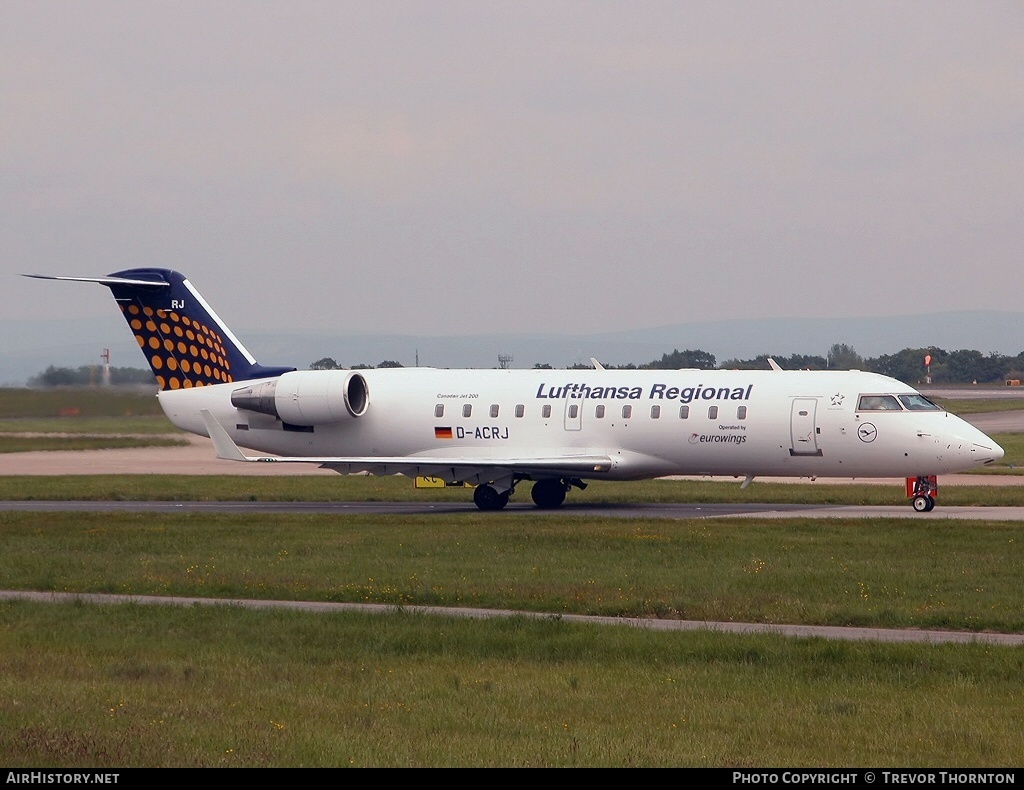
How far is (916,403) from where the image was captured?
1314 inches

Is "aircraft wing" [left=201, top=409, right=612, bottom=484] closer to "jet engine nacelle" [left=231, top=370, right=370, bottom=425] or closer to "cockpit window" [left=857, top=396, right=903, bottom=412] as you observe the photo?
"jet engine nacelle" [left=231, top=370, right=370, bottom=425]

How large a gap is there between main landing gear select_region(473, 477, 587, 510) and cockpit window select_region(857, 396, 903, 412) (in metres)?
7.67

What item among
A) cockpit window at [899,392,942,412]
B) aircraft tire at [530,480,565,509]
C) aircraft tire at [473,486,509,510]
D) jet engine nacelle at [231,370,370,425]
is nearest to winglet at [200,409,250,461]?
jet engine nacelle at [231,370,370,425]

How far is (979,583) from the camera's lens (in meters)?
20.2

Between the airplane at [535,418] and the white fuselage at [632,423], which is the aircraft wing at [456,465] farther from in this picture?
the white fuselage at [632,423]

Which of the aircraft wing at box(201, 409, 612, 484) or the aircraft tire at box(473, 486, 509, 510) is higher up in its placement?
the aircraft wing at box(201, 409, 612, 484)

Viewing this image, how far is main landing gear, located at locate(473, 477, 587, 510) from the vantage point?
36.2m

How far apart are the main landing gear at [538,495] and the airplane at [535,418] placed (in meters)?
0.04

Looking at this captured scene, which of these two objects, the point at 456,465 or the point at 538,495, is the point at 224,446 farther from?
the point at 538,495

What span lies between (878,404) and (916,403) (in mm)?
900

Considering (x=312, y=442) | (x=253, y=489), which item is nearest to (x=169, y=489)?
(x=253, y=489)

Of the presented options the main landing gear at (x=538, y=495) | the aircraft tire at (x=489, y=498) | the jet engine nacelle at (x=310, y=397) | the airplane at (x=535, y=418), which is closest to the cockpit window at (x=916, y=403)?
the airplane at (x=535, y=418)

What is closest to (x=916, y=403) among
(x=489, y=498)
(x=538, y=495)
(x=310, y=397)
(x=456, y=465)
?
(x=538, y=495)
